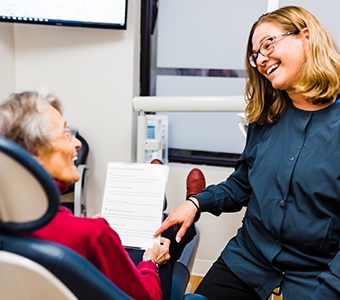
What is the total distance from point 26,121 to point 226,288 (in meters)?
0.93

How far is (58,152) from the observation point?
768 millimetres

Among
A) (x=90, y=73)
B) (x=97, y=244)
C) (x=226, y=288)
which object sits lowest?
(x=226, y=288)

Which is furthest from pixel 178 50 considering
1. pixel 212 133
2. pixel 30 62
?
pixel 30 62

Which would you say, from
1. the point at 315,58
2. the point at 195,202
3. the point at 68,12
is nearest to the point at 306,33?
the point at 315,58

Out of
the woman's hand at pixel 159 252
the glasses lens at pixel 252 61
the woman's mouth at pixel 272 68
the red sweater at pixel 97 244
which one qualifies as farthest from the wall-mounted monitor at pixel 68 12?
the red sweater at pixel 97 244

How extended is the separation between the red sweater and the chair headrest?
0.05 metres

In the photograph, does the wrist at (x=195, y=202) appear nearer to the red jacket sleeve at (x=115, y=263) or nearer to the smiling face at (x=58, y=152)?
the red jacket sleeve at (x=115, y=263)

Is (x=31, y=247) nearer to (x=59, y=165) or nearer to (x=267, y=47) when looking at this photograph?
(x=59, y=165)

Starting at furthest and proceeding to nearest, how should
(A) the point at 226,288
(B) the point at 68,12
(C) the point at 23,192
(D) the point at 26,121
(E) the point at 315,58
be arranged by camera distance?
(B) the point at 68,12
(A) the point at 226,288
(E) the point at 315,58
(D) the point at 26,121
(C) the point at 23,192

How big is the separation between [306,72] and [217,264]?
749 mm

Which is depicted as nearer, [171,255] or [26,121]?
[26,121]

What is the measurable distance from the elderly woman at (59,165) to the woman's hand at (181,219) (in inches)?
17.8

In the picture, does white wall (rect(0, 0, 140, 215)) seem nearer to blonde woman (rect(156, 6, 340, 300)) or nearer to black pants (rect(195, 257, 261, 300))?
blonde woman (rect(156, 6, 340, 300))

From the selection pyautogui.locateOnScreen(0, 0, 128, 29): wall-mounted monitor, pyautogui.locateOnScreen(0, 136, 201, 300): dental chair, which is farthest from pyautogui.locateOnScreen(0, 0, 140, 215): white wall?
pyautogui.locateOnScreen(0, 136, 201, 300): dental chair
